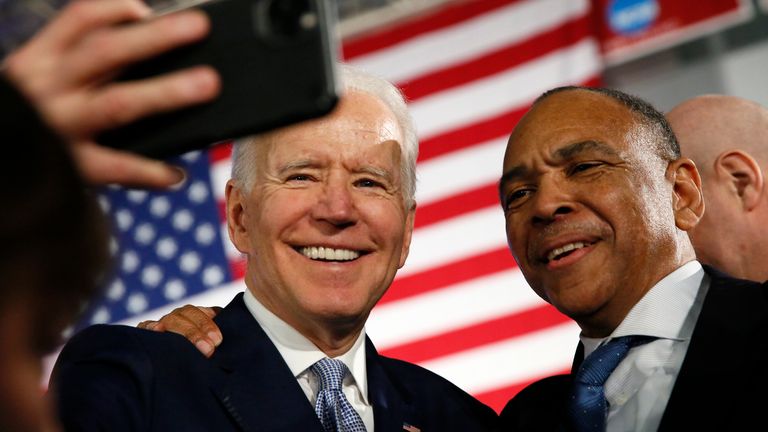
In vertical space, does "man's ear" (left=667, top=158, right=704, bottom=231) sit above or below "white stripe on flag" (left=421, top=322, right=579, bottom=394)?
above

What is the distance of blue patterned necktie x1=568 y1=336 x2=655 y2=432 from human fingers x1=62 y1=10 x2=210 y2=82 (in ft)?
4.61

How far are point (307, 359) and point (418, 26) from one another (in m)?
3.63

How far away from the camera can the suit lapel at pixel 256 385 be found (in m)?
1.68

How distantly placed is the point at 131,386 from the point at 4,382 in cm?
105

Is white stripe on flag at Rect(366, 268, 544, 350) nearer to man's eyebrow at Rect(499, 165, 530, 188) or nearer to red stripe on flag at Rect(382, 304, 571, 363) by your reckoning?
red stripe on flag at Rect(382, 304, 571, 363)

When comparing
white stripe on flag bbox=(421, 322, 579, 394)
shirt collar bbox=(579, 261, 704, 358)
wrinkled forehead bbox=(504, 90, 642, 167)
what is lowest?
white stripe on flag bbox=(421, 322, 579, 394)

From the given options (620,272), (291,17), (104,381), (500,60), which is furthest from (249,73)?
(500,60)

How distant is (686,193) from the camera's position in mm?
2076

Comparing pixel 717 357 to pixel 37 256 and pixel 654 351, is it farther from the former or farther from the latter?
pixel 37 256

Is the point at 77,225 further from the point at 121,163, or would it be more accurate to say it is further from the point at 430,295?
the point at 430,295

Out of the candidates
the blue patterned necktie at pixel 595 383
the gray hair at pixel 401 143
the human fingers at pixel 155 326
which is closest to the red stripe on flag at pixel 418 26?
the gray hair at pixel 401 143

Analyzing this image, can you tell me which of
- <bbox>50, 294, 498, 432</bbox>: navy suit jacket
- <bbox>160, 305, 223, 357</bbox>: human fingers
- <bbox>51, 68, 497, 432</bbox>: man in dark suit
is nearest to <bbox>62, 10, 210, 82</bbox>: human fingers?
<bbox>50, 294, 498, 432</bbox>: navy suit jacket

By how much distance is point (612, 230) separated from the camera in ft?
6.43

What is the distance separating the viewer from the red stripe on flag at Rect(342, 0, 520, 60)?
16.6 ft
